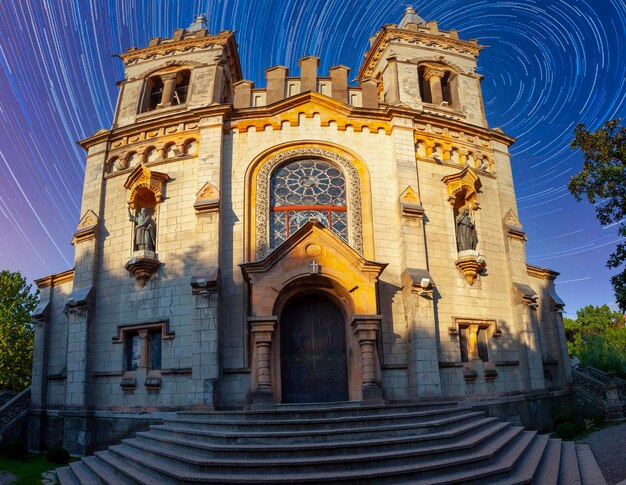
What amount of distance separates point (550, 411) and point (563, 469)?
8307 millimetres

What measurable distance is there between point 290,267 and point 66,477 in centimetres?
835

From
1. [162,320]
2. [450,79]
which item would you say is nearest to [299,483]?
[162,320]

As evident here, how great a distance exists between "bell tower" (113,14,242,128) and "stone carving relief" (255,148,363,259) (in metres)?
4.39

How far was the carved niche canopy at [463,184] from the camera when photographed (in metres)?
18.8

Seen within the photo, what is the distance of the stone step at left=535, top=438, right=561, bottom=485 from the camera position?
31.2 feet

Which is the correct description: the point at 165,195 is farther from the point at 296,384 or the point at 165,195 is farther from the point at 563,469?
the point at 563,469

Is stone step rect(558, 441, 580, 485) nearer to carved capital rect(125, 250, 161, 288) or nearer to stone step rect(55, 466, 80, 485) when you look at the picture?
stone step rect(55, 466, 80, 485)

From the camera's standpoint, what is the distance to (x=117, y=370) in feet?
54.5

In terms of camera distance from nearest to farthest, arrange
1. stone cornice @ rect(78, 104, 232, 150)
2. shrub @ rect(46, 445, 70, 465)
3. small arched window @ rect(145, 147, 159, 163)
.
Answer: shrub @ rect(46, 445, 70, 465) < stone cornice @ rect(78, 104, 232, 150) < small arched window @ rect(145, 147, 159, 163)

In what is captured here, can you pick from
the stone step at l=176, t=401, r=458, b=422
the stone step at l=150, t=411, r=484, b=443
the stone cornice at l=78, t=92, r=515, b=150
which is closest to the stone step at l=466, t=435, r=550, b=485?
the stone step at l=150, t=411, r=484, b=443

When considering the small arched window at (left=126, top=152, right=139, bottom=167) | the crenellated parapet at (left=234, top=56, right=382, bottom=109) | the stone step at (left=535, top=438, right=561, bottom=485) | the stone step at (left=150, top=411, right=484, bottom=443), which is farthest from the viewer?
the crenellated parapet at (left=234, top=56, right=382, bottom=109)

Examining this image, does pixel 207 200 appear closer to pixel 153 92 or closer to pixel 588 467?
pixel 153 92

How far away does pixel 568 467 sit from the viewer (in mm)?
10836

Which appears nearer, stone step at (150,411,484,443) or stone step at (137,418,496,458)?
stone step at (137,418,496,458)
